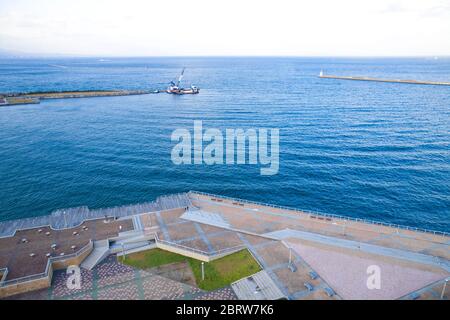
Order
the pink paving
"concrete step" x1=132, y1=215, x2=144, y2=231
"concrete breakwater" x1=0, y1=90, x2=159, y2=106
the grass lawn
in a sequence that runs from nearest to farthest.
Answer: the pink paving, the grass lawn, "concrete step" x1=132, y1=215, x2=144, y2=231, "concrete breakwater" x1=0, y1=90, x2=159, y2=106

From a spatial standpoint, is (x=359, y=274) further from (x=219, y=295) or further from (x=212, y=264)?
(x=212, y=264)

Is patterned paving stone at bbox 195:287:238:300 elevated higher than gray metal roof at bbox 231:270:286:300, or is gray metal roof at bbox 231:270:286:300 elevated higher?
gray metal roof at bbox 231:270:286:300

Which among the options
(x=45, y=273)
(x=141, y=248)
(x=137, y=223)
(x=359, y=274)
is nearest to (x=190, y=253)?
(x=141, y=248)

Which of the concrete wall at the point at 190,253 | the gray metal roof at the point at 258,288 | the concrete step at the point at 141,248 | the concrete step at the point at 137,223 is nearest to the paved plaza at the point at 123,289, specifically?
the gray metal roof at the point at 258,288

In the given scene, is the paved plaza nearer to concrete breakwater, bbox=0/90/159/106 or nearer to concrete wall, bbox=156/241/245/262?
concrete wall, bbox=156/241/245/262

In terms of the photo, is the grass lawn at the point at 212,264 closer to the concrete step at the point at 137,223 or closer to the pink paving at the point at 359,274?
the concrete step at the point at 137,223

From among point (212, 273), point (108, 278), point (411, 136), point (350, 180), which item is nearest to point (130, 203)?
point (108, 278)

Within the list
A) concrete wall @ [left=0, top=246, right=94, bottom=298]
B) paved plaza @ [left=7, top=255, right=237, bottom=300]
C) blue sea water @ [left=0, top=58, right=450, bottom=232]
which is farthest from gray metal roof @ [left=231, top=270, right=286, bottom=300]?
blue sea water @ [left=0, top=58, right=450, bottom=232]
